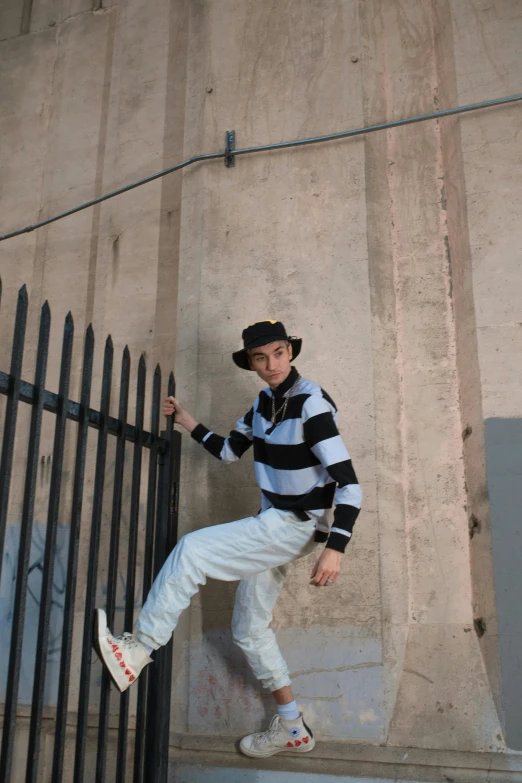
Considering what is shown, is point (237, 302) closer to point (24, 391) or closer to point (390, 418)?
point (390, 418)

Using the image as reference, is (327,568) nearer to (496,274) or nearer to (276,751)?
(276,751)

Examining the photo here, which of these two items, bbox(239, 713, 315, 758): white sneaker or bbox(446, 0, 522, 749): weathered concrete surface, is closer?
bbox(239, 713, 315, 758): white sneaker

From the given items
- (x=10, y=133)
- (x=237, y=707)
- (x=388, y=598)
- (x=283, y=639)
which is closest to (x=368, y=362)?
(x=388, y=598)

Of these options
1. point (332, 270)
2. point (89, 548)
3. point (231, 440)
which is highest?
point (332, 270)

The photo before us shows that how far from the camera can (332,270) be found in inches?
169

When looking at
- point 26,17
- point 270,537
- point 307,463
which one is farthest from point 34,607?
point 26,17

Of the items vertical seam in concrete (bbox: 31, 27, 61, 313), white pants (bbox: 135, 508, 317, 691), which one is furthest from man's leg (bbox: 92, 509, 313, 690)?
vertical seam in concrete (bbox: 31, 27, 61, 313)

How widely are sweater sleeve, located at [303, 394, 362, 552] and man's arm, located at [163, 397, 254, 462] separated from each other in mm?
456

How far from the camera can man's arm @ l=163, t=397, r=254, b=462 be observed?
3.64 metres

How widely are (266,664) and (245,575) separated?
19.1 inches

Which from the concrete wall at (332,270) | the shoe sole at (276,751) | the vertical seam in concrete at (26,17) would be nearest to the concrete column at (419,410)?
the concrete wall at (332,270)

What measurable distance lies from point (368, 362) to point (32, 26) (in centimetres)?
423

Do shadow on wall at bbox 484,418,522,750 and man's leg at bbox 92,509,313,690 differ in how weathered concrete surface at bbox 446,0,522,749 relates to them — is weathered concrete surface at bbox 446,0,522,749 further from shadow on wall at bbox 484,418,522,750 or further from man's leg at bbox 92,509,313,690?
man's leg at bbox 92,509,313,690

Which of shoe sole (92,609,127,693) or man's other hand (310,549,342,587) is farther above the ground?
man's other hand (310,549,342,587)
